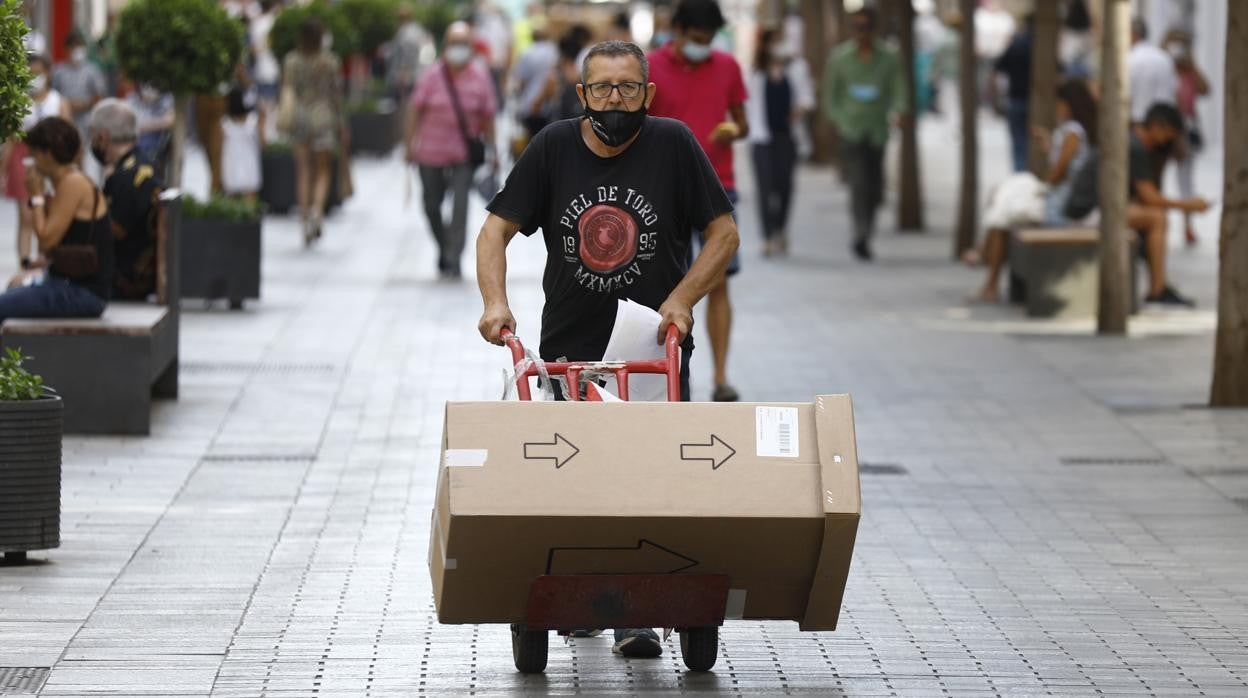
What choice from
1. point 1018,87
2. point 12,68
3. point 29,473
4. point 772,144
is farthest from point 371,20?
point 29,473

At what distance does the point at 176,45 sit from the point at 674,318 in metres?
11.9

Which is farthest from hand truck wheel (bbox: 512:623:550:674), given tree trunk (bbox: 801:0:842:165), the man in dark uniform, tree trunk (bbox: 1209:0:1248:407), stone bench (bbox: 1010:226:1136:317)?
tree trunk (bbox: 801:0:842:165)

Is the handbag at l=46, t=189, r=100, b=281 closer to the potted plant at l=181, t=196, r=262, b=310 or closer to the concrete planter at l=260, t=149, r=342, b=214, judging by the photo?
the potted plant at l=181, t=196, r=262, b=310

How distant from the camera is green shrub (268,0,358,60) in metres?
26.7

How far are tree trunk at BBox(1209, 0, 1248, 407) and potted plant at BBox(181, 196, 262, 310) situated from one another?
6.32m

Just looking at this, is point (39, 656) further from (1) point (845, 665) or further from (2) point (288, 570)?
(1) point (845, 665)

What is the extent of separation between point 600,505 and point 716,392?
5.89m

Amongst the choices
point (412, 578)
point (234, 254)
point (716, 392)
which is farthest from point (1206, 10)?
point (412, 578)

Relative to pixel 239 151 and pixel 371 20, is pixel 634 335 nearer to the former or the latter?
pixel 239 151

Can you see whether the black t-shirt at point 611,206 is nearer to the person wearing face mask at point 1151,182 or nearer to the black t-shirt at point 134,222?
the black t-shirt at point 134,222

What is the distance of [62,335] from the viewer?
1053 centimetres

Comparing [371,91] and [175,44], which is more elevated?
[175,44]

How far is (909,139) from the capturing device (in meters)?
22.7

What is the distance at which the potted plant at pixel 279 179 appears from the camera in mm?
23891
